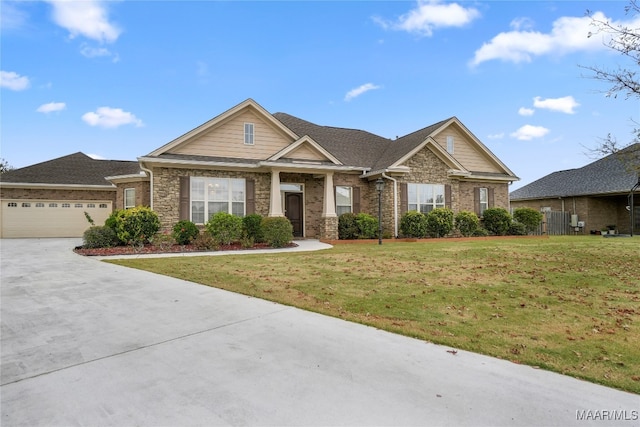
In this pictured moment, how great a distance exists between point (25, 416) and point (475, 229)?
1862 cm

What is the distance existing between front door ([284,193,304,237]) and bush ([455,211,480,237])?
26.6 ft

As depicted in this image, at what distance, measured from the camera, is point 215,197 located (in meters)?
15.2

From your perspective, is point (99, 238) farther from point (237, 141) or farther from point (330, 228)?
point (330, 228)

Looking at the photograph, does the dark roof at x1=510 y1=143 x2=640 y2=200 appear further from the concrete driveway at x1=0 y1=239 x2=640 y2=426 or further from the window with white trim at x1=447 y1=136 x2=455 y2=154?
the concrete driveway at x1=0 y1=239 x2=640 y2=426

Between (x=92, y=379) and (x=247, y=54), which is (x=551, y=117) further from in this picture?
(x=92, y=379)

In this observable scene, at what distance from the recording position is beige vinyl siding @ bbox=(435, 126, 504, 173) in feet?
65.6

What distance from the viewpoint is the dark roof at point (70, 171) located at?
803 inches

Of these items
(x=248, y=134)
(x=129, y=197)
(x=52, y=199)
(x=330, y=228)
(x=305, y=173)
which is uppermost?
(x=248, y=134)

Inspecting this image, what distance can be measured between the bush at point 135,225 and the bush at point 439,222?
40.6ft

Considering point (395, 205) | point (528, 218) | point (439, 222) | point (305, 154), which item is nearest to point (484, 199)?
point (528, 218)

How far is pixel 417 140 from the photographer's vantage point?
61.7 ft

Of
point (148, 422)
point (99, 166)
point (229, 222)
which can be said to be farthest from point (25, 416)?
point (99, 166)

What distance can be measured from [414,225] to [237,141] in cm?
927

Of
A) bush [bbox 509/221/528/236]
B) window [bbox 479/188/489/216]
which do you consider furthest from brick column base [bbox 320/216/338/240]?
bush [bbox 509/221/528/236]
